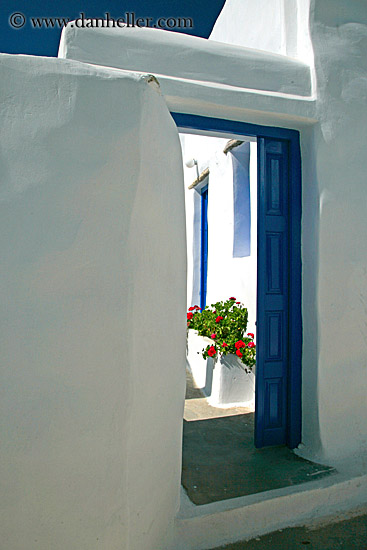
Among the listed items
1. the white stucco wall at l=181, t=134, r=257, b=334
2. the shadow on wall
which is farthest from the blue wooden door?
the white stucco wall at l=181, t=134, r=257, b=334

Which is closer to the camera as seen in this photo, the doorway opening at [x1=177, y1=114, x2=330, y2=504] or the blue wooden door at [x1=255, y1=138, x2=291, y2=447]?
the doorway opening at [x1=177, y1=114, x2=330, y2=504]

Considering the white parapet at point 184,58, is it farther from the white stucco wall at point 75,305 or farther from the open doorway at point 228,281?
the white stucco wall at point 75,305

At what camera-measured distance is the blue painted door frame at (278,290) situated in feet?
12.5

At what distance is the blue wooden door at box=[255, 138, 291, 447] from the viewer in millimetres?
3820

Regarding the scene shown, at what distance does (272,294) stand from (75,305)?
7.17ft

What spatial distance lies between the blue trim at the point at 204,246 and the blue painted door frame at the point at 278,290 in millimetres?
4547

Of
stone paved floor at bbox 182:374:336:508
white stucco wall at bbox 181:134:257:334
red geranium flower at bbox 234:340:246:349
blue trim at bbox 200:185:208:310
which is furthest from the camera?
blue trim at bbox 200:185:208:310

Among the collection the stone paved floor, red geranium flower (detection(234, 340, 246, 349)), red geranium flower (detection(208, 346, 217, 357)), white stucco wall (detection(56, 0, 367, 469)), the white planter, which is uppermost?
white stucco wall (detection(56, 0, 367, 469))

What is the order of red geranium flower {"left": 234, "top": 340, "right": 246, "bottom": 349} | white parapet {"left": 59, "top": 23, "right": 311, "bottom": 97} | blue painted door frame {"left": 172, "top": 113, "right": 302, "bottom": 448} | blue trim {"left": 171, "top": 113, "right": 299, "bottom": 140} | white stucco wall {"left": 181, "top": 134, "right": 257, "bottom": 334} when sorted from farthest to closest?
white stucco wall {"left": 181, "top": 134, "right": 257, "bottom": 334} < red geranium flower {"left": 234, "top": 340, "right": 246, "bottom": 349} < blue painted door frame {"left": 172, "top": 113, "right": 302, "bottom": 448} < blue trim {"left": 171, "top": 113, "right": 299, "bottom": 140} < white parapet {"left": 59, "top": 23, "right": 311, "bottom": 97}

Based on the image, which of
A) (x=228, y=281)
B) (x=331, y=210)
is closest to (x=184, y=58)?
(x=331, y=210)

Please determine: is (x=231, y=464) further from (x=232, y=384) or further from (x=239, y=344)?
(x=239, y=344)

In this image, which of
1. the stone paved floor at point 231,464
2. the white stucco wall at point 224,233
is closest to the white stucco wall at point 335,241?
the stone paved floor at point 231,464

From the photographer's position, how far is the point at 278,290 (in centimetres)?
387

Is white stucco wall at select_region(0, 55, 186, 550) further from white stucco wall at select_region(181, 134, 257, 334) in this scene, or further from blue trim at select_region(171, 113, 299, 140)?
white stucco wall at select_region(181, 134, 257, 334)
